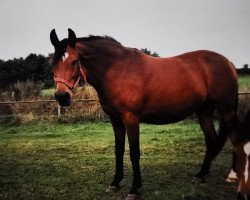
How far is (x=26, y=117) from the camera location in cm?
1485

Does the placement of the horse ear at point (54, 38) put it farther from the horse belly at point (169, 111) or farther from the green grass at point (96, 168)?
the green grass at point (96, 168)

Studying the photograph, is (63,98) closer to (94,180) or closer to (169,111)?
(169,111)

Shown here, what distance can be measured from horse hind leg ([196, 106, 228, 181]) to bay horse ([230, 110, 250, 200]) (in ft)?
8.47

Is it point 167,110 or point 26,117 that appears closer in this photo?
point 167,110

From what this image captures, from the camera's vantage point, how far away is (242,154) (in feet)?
9.23

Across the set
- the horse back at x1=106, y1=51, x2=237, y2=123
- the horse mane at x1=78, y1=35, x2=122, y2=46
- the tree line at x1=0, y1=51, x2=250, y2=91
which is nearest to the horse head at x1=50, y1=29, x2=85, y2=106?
the horse mane at x1=78, y1=35, x2=122, y2=46

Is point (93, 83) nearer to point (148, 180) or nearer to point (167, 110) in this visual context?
point (167, 110)

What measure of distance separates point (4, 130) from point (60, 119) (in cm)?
248

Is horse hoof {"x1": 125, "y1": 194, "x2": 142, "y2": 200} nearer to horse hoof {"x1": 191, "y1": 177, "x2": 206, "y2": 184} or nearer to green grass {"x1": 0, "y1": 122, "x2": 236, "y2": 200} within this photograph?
green grass {"x1": 0, "y1": 122, "x2": 236, "y2": 200}

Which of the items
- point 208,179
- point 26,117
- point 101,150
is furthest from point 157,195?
point 26,117

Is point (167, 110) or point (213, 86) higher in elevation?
point (213, 86)

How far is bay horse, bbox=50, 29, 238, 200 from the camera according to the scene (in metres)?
4.54

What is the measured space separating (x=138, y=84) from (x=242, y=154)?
7.36 feet

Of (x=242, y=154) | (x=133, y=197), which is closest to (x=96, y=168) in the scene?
(x=133, y=197)
